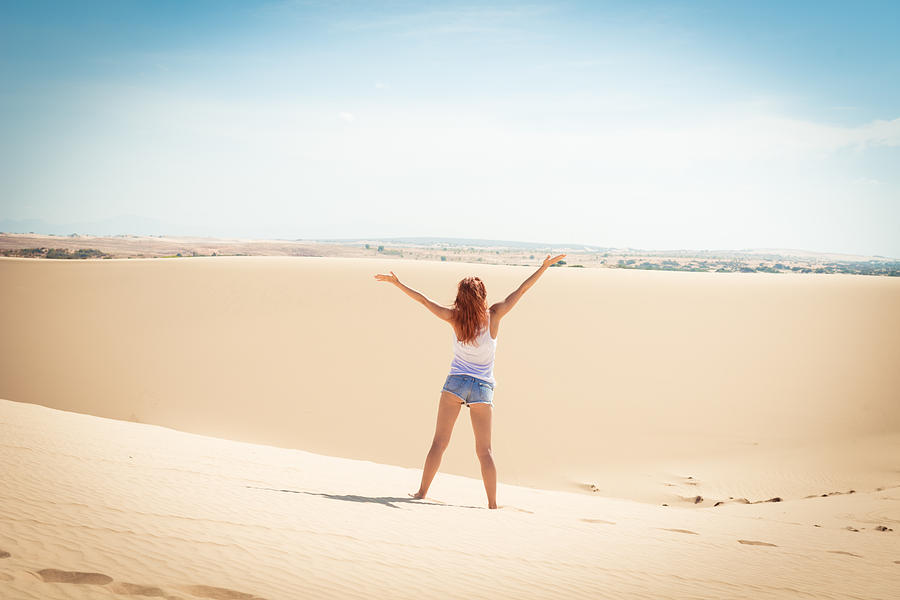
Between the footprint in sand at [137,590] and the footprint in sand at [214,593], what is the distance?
110mm

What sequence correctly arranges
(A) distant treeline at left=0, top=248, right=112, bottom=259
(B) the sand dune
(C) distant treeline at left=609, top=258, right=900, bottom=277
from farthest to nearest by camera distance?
(C) distant treeline at left=609, top=258, right=900, bottom=277
(A) distant treeline at left=0, top=248, right=112, bottom=259
(B) the sand dune

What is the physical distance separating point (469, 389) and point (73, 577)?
294 cm

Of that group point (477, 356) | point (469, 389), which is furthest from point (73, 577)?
point (477, 356)

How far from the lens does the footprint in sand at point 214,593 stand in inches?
115

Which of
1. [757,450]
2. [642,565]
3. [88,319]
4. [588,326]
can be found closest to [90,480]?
[642,565]

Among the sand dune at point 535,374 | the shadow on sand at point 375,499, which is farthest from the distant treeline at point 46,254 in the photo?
the shadow on sand at point 375,499

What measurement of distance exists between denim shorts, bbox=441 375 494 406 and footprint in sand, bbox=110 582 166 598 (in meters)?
2.57

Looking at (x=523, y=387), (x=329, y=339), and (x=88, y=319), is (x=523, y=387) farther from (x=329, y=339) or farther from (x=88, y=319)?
(x=88, y=319)

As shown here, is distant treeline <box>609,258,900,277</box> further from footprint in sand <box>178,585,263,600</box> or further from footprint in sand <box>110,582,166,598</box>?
footprint in sand <box>110,582,166,598</box>

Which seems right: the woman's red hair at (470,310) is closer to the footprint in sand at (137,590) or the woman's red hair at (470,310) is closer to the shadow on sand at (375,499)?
the shadow on sand at (375,499)

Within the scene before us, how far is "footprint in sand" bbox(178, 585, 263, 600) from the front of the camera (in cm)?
293

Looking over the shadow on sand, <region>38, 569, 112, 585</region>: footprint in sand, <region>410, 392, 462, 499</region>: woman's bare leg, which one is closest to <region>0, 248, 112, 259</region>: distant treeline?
the shadow on sand

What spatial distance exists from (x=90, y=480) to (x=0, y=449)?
5.39 ft

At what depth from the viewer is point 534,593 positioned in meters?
3.40
